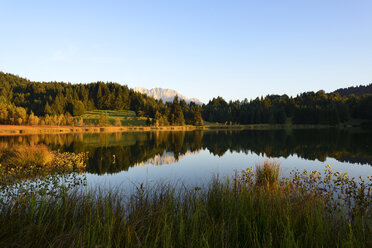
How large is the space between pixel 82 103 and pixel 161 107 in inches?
1793

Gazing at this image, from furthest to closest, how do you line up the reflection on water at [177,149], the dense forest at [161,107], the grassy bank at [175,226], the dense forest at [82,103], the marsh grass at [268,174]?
the dense forest at [161,107] → the dense forest at [82,103] → the reflection on water at [177,149] → the marsh grass at [268,174] → the grassy bank at [175,226]

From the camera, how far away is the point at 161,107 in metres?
124

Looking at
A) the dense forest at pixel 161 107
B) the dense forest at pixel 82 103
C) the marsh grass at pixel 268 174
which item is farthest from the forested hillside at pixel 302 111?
the marsh grass at pixel 268 174

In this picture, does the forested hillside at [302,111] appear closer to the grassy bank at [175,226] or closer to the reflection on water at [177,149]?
the reflection on water at [177,149]

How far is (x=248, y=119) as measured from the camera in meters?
133

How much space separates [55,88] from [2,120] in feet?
219

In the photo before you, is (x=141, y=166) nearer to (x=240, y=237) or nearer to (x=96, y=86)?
(x=240, y=237)

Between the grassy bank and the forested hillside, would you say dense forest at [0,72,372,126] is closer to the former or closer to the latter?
the forested hillside

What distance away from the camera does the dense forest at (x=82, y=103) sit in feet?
340

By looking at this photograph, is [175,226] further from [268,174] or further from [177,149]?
[177,149]

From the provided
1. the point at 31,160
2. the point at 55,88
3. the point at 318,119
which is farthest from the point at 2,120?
the point at 318,119

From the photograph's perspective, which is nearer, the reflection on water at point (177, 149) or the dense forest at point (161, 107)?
the reflection on water at point (177, 149)

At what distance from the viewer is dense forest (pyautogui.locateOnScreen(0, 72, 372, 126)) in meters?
107

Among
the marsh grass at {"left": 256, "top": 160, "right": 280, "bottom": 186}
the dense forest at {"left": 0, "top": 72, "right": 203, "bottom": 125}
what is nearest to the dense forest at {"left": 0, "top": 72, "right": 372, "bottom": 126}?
the dense forest at {"left": 0, "top": 72, "right": 203, "bottom": 125}
